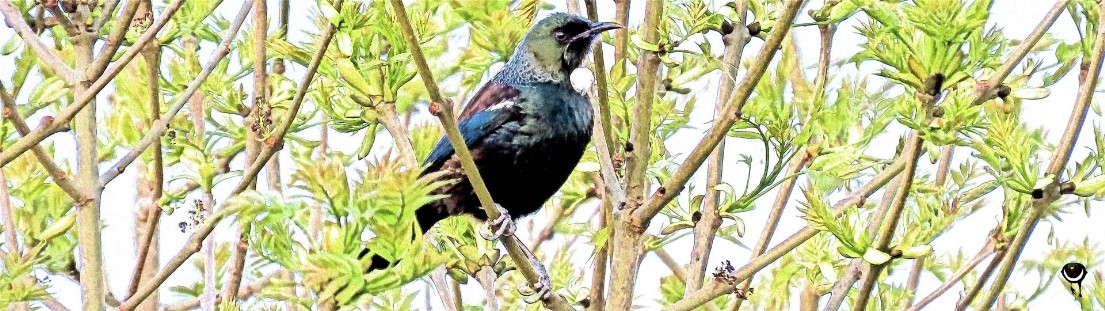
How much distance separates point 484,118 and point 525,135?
13 cm

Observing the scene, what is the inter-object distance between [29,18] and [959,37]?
2041mm

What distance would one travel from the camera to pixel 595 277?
3154 millimetres

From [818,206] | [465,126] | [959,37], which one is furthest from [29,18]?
[959,37]

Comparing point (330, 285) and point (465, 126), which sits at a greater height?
point (465, 126)

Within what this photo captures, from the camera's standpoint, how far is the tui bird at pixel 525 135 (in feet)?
12.8

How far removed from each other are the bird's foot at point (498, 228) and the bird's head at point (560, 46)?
814mm

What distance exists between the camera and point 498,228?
10.3 feet

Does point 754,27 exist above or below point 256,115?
above

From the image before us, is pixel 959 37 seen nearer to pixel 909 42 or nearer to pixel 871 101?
pixel 909 42

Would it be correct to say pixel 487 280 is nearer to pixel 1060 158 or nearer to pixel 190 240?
pixel 190 240

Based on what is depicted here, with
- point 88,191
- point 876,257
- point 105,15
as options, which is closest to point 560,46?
point 105,15

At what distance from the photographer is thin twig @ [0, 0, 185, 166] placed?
9.24ft

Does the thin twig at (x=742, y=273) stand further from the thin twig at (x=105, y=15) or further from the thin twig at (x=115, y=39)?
the thin twig at (x=105, y=15)

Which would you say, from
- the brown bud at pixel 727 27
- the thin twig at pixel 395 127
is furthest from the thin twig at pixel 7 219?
the brown bud at pixel 727 27
